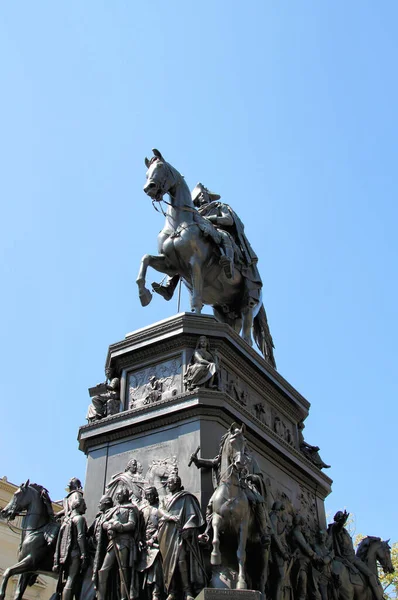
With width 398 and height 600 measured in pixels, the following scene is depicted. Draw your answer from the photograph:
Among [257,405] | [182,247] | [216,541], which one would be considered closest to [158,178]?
[182,247]

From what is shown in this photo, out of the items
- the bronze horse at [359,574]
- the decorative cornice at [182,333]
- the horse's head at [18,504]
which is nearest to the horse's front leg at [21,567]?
the horse's head at [18,504]

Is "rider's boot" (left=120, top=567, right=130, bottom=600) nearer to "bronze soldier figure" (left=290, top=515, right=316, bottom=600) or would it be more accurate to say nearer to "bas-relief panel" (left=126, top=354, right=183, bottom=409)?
"bas-relief panel" (left=126, top=354, right=183, bottom=409)

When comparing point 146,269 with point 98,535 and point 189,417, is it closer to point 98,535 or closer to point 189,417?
point 189,417

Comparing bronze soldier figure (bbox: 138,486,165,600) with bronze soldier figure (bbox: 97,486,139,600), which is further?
Answer: bronze soldier figure (bbox: 97,486,139,600)

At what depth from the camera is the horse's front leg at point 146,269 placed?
658 inches

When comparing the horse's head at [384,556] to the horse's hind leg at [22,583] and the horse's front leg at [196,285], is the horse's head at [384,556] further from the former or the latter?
the horse's hind leg at [22,583]

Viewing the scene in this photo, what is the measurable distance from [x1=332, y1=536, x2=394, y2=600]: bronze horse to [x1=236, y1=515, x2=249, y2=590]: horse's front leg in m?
4.39

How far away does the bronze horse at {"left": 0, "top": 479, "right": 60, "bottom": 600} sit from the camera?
42.8 feet

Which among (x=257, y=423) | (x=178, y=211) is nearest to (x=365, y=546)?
(x=257, y=423)

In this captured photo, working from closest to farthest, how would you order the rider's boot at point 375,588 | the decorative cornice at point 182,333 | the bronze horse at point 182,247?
the decorative cornice at point 182,333, the rider's boot at point 375,588, the bronze horse at point 182,247

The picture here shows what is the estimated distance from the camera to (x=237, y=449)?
12.4 metres

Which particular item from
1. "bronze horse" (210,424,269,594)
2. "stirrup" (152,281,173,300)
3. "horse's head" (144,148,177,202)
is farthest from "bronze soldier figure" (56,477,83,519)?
"horse's head" (144,148,177,202)

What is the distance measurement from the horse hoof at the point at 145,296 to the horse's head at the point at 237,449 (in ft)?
16.0

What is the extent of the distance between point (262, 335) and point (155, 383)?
229 inches
